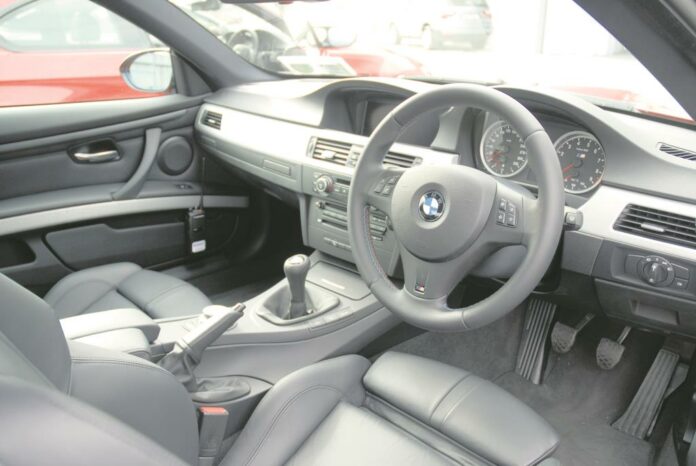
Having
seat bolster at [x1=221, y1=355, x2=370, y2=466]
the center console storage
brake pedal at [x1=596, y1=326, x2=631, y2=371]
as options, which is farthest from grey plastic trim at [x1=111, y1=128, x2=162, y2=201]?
brake pedal at [x1=596, y1=326, x2=631, y2=371]

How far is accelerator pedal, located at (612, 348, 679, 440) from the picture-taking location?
6.31 ft

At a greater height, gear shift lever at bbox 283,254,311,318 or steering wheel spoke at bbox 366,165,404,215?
steering wheel spoke at bbox 366,165,404,215

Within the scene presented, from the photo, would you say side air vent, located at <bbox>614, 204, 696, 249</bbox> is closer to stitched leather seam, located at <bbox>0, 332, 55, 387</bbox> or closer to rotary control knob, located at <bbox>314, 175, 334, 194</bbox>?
rotary control knob, located at <bbox>314, 175, 334, 194</bbox>

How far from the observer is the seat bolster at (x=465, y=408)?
134cm

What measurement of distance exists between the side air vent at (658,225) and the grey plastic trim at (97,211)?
5.65 ft

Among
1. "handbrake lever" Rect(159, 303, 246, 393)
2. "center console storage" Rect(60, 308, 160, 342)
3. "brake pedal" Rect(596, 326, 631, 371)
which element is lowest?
"brake pedal" Rect(596, 326, 631, 371)

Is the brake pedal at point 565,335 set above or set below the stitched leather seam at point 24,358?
below

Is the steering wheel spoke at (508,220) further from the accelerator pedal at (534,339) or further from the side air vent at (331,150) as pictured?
the accelerator pedal at (534,339)

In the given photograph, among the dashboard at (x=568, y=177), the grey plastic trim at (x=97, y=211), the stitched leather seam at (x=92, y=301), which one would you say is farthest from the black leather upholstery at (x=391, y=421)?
the grey plastic trim at (x=97, y=211)

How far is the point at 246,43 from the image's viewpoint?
2.79m

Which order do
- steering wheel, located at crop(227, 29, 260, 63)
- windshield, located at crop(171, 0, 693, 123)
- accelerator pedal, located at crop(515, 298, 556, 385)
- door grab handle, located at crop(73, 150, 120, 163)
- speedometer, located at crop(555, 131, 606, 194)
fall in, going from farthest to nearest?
steering wheel, located at crop(227, 29, 260, 63)
door grab handle, located at crop(73, 150, 120, 163)
accelerator pedal, located at crop(515, 298, 556, 385)
windshield, located at crop(171, 0, 693, 123)
speedometer, located at crop(555, 131, 606, 194)

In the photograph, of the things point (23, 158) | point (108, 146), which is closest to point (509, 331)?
point (108, 146)

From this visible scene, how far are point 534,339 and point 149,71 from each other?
1880mm

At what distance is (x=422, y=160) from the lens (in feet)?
5.76
